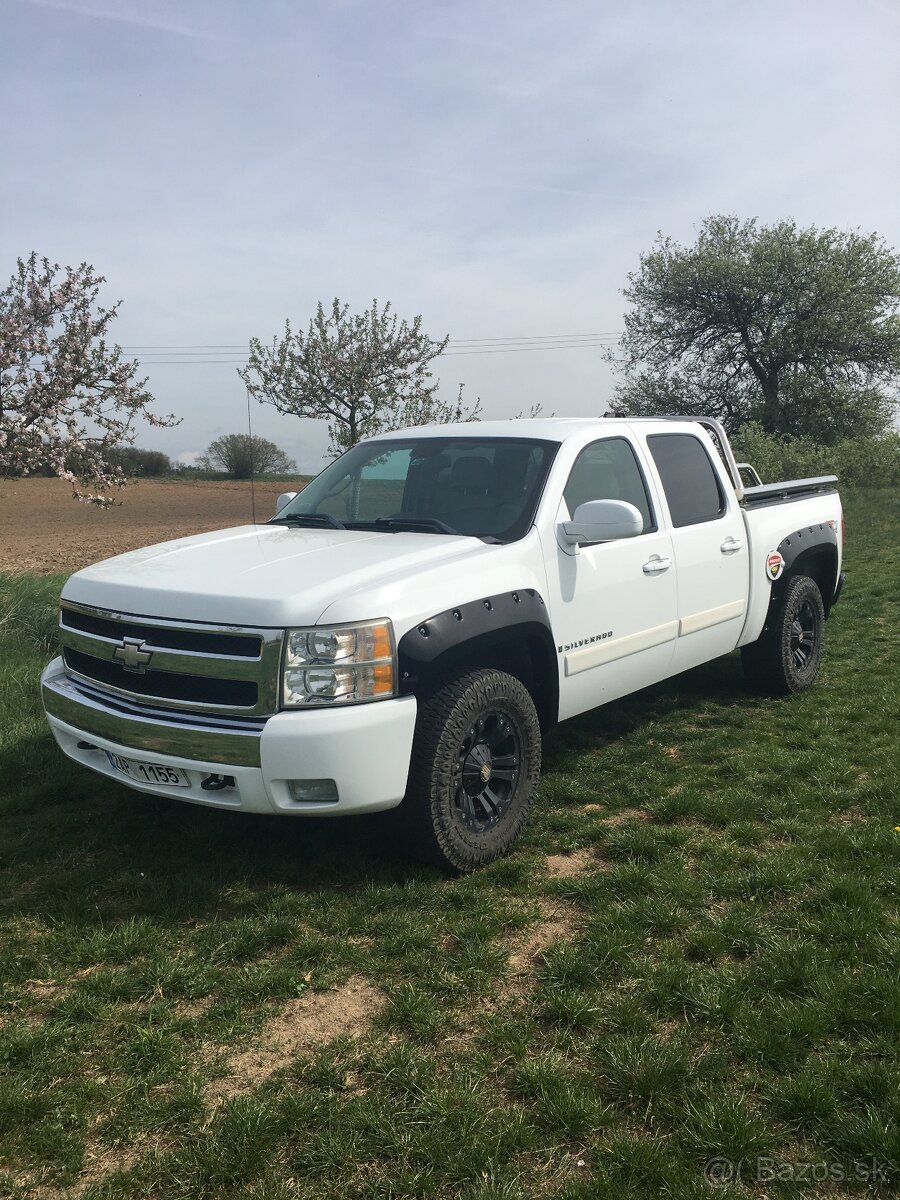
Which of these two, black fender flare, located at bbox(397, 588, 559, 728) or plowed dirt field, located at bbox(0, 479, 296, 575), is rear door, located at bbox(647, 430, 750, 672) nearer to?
black fender flare, located at bbox(397, 588, 559, 728)

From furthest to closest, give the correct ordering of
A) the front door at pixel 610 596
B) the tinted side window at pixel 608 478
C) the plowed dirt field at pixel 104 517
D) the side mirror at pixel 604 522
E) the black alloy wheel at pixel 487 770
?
the plowed dirt field at pixel 104 517 → the tinted side window at pixel 608 478 → the front door at pixel 610 596 → the side mirror at pixel 604 522 → the black alloy wheel at pixel 487 770

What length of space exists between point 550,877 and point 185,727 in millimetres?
1669

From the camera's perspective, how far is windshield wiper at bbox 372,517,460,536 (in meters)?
4.57

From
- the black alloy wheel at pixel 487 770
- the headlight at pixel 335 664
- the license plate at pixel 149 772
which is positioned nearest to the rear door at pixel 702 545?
the black alloy wheel at pixel 487 770

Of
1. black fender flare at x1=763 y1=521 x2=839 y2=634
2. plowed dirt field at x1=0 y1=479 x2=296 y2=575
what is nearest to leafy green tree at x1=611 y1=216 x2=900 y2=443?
plowed dirt field at x1=0 y1=479 x2=296 y2=575

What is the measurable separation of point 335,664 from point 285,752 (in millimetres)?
375

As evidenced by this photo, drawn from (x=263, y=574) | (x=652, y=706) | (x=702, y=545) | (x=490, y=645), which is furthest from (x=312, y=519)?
(x=652, y=706)

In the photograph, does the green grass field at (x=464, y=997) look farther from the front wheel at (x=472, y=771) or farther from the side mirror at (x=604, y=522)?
the side mirror at (x=604, y=522)

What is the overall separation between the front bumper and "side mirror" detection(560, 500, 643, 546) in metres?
1.35

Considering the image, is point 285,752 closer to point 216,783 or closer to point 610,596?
point 216,783

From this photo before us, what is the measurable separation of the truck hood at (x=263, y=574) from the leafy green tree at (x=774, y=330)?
3232cm

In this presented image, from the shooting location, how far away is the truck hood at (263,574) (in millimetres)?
3580

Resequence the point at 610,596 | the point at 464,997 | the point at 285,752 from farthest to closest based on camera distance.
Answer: the point at 610,596 < the point at 285,752 < the point at 464,997

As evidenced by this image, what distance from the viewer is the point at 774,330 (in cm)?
3497
